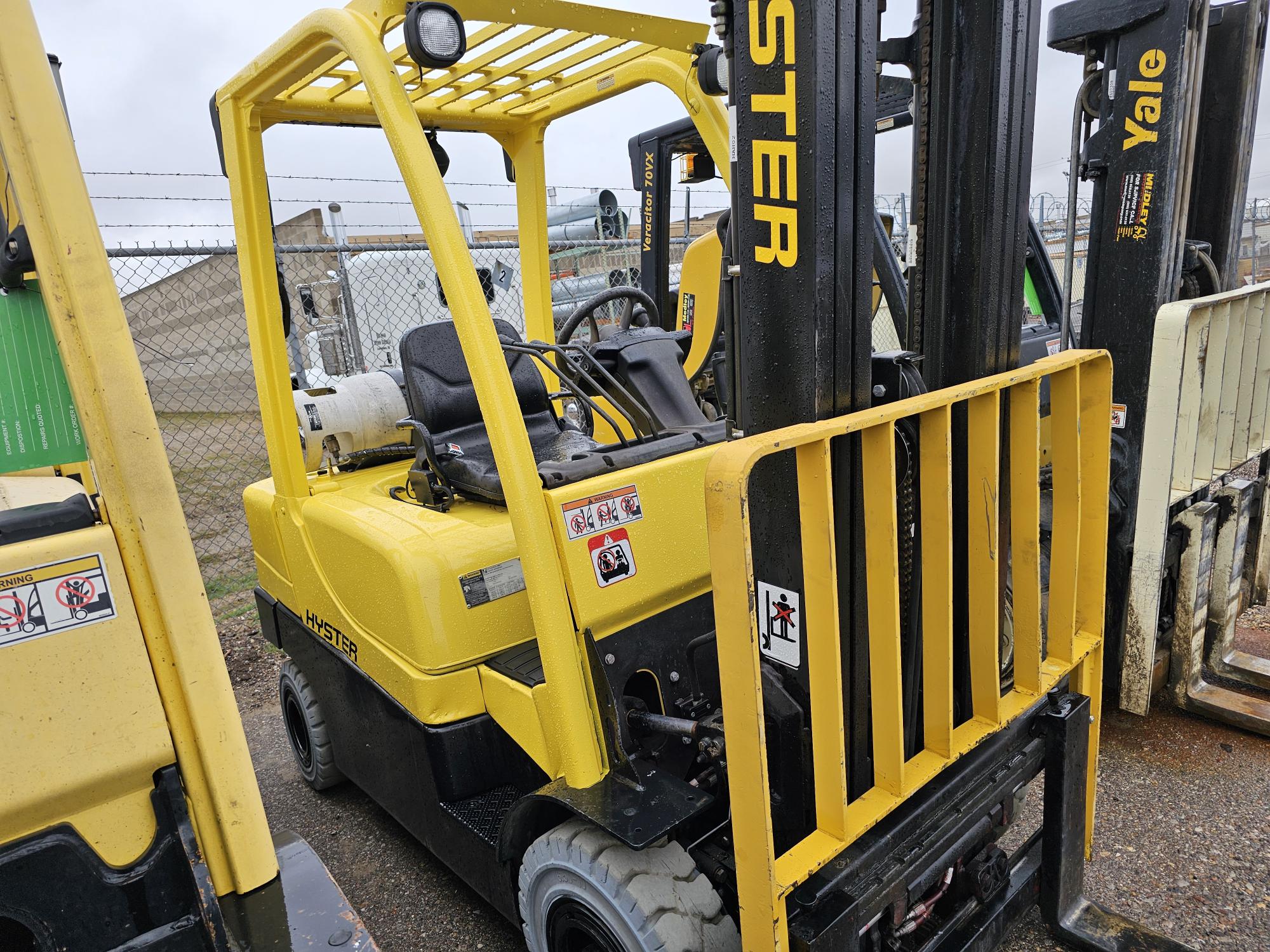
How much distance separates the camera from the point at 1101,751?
321 cm

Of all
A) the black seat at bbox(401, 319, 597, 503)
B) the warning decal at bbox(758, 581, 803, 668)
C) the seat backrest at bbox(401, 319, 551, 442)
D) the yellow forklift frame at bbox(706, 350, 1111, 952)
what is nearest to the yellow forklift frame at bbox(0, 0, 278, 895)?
the yellow forklift frame at bbox(706, 350, 1111, 952)

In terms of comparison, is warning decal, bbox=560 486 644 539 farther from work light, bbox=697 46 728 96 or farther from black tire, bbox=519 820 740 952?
work light, bbox=697 46 728 96

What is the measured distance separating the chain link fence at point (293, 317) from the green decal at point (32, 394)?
8.46 ft

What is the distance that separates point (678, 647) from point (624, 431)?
1086 millimetres

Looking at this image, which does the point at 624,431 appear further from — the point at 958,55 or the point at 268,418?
the point at 958,55

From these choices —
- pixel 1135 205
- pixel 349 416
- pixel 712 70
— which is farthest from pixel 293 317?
pixel 1135 205

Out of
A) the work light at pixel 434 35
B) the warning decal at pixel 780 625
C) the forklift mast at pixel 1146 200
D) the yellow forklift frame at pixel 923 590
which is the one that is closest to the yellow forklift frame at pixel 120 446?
the work light at pixel 434 35

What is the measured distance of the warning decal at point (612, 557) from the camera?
2.14m

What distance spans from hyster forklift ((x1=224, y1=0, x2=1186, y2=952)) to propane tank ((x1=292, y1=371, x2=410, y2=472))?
0.30m

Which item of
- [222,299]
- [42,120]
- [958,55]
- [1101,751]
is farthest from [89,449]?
[222,299]

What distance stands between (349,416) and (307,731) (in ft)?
4.25

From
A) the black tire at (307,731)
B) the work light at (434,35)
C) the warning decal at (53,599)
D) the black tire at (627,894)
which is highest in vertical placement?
the work light at (434,35)

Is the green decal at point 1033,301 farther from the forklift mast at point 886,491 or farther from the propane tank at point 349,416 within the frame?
the propane tank at point 349,416

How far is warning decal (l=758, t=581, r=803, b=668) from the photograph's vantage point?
1.73 metres
